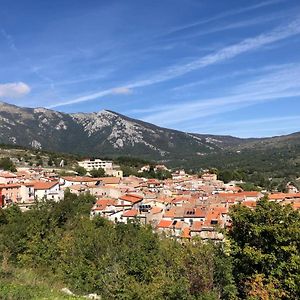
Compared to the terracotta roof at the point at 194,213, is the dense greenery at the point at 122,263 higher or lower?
higher

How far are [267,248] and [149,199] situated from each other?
40431mm

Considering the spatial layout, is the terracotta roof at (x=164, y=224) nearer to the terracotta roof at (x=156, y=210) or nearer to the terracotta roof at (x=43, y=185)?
the terracotta roof at (x=156, y=210)

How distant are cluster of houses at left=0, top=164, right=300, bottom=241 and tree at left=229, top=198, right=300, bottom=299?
2157 cm

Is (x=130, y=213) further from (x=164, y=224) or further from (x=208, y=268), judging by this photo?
(x=208, y=268)

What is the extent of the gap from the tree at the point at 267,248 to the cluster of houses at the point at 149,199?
21573 mm

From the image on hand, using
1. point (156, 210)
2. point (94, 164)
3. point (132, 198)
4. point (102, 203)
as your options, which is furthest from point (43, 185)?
point (94, 164)

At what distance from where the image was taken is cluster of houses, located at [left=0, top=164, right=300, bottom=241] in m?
48.2

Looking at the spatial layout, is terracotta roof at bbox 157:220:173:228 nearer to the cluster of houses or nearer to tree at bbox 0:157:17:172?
the cluster of houses

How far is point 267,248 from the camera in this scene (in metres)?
18.2

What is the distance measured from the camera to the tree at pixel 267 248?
1719cm

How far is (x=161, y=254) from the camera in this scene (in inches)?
1015

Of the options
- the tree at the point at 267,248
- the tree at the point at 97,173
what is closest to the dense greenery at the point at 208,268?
the tree at the point at 267,248

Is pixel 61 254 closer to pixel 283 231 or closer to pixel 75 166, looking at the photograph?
pixel 283 231

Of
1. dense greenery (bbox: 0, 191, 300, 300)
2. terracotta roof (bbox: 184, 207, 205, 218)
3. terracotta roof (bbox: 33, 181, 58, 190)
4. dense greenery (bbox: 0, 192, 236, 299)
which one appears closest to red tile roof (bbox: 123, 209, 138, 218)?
terracotta roof (bbox: 184, 207, 205, 218)
